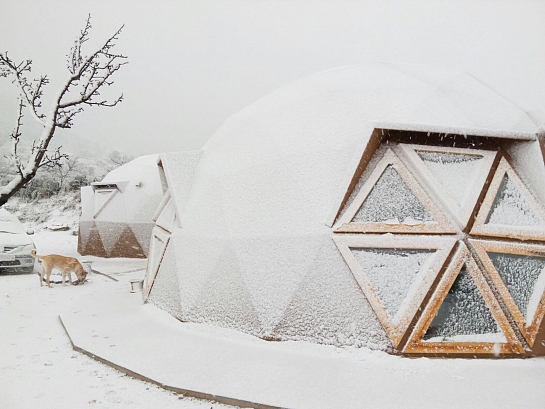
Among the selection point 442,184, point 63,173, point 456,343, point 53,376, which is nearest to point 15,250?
point 53,376

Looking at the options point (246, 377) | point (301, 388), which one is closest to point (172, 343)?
point (246, 377)

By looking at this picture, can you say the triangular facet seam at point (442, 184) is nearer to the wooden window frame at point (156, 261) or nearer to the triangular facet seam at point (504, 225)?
the triangular facet seam at point (504, 225)

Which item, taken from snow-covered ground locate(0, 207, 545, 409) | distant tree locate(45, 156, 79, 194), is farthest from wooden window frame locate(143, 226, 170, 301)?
distant tree locate(45, 156, 79, 194)

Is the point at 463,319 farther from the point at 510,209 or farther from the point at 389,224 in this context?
the point at 510,209

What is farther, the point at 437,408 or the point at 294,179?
the point at 294,179

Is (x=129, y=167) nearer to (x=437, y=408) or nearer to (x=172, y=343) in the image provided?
(x=172, y=343)

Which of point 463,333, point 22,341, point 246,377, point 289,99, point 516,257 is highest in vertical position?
point 289,99

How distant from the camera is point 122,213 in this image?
51.2 feet

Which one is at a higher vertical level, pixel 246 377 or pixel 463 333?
pixel 463 333

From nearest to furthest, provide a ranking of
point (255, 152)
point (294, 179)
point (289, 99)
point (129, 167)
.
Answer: point (294, 179) → point (255, 152) → point (289, 99) → point (129, 167)

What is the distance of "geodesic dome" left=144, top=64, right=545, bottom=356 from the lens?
4.66 meters

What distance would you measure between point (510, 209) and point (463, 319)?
5.53 ft

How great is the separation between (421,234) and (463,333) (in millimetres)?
1336

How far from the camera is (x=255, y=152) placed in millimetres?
6156
